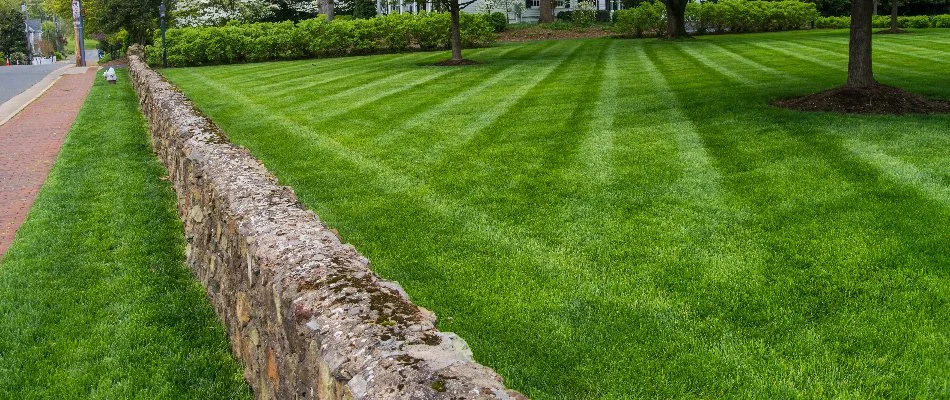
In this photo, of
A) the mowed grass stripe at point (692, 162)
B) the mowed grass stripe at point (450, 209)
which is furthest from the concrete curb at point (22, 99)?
the mowed grass stripe at point (692, 162)

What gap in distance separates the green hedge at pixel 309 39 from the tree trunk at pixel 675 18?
7.73m

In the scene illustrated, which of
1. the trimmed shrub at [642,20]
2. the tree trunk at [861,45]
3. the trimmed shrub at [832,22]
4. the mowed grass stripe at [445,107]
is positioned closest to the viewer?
the mowed grass stripe at [445,107]

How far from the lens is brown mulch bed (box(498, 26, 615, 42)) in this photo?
3866 centimetres

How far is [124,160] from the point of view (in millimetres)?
11016

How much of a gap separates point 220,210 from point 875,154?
6835 millimetres

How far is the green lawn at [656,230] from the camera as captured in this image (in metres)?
4.22

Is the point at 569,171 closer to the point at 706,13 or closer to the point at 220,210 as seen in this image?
the point at 220,210

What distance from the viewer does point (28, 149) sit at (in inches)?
493

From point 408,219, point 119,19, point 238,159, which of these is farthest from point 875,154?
point 119,19

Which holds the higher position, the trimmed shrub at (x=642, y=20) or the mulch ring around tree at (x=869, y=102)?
the trimmed shrub at (x=642, y=20)

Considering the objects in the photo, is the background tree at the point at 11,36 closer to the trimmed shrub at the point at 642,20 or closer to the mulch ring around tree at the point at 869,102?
the trimmed shrub at the point at 642,20

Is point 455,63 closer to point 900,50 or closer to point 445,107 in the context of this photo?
point 445,107

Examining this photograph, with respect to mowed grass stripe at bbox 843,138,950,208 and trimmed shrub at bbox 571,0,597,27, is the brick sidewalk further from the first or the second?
trimmed shrub at bbox 571,0,597,27

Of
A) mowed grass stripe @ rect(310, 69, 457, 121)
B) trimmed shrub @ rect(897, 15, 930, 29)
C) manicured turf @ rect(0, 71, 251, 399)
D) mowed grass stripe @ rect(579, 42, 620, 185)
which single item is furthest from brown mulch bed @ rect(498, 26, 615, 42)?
manicured turf @ rect(0, 71, 251, 399)
